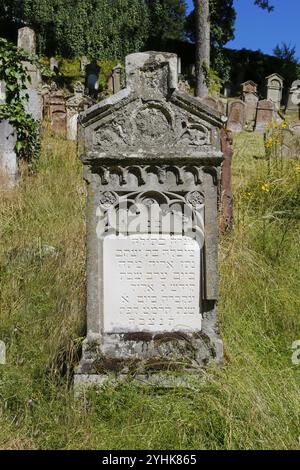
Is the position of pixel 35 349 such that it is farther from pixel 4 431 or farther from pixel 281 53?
pixel 281 53

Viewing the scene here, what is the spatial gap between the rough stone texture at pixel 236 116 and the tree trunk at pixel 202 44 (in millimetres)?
2229

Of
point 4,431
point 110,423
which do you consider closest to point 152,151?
point 110,423

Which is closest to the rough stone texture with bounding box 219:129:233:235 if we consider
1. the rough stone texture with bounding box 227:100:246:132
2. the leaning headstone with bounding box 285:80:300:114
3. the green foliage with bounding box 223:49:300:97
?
the rough stone texture with bounding box 227:100:246:132

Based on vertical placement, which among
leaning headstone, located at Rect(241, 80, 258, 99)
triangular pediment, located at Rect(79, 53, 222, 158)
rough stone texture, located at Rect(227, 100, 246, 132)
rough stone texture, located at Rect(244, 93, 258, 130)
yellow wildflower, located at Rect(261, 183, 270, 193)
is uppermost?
leaning headstone, located at Rect(241, 80, 258, 99)

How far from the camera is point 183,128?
9.54 feet

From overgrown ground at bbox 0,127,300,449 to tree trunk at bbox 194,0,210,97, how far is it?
8666 millimetres

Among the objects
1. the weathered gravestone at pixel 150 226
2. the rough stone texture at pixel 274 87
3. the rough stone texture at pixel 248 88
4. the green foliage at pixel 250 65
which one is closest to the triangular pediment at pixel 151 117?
the weathered gravestone at pixel 150 226

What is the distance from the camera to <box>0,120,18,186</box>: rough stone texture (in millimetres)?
6668

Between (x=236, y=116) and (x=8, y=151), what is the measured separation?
11.0 metres

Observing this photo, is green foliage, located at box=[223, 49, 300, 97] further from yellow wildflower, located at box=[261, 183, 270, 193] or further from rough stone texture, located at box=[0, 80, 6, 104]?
yellow wildflower, located at box=[261, 183, 270, 193]

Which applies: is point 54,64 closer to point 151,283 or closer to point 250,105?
point 250,105

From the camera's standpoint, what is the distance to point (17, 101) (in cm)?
711

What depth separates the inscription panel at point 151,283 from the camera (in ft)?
10.1

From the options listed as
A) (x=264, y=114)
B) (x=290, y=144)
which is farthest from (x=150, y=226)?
(x=264, y=114)
